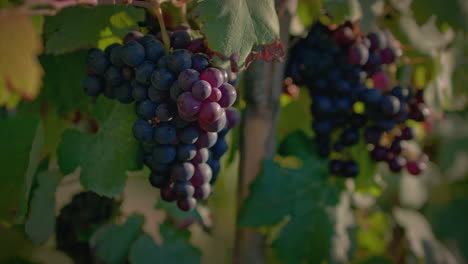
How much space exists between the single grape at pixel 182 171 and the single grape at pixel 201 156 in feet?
0.05

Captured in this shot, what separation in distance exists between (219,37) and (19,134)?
516 mm

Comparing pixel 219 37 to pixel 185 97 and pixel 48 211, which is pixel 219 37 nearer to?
pixel 185 97

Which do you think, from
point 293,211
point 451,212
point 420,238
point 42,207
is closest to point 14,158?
point 42,207

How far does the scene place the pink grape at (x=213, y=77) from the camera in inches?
26.3

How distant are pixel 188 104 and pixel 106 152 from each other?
253mm

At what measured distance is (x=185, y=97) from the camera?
0.65 meters

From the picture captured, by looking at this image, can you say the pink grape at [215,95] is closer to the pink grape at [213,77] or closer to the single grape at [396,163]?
the pink grape at [213,77]

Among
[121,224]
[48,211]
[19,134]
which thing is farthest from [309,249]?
[19,134]

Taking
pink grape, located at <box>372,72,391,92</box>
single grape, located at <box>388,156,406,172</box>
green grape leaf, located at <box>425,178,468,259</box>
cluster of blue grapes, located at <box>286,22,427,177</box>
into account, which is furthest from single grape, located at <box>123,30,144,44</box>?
green grape leaf, located at <box>425,178,468,259</box>

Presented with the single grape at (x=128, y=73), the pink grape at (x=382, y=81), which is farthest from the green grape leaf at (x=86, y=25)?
the pink grape at (x=382, y=81)

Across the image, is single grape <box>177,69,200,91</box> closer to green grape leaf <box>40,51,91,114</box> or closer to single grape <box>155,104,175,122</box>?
single grape <box>155,104,175,122</box>

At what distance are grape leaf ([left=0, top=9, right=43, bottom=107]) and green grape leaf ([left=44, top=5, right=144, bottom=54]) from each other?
0.36 meters

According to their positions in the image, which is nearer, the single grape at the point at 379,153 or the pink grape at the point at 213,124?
the pink grape at the point at 213,124

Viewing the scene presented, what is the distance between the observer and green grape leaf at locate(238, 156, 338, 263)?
1.15 m
